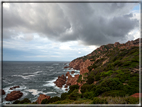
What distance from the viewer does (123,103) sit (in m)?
4.64

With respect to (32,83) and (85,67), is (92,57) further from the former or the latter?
(32,83)

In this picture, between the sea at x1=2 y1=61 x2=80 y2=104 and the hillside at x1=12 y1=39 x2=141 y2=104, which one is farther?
the sea at x1=2 y1=61 x2=80 y2=104

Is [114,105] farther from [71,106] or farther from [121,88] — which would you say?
[121,88]

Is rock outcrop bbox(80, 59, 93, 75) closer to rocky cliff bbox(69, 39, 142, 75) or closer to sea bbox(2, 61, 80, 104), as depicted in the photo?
rocky cliff bbox(69, 39, 142, 75)

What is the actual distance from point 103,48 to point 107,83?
83.8 m

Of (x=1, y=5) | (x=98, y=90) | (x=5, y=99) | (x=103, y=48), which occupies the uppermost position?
(x=103, y=48)

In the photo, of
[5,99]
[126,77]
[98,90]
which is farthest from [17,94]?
[126,77]

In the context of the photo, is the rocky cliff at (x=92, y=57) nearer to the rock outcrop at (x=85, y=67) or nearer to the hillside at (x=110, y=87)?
the rock outcrop at (x=85, y=67)

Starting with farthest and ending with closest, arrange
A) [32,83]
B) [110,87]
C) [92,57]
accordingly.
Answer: [92,57] < [32,83] < [110,87]

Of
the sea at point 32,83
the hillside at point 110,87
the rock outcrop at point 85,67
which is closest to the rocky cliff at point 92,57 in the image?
the rock outcrop at point 85,67

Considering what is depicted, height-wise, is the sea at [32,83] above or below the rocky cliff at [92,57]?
below

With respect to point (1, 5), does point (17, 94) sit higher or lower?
lower

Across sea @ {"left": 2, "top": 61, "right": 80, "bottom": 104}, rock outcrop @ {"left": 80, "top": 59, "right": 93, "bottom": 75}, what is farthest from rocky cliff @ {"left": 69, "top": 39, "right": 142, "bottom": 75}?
sea @ {"left": 2, "top": 61, "right": 80, "bottom": 104}

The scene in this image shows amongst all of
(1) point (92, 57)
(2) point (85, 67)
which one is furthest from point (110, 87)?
(1) point (92, 57)
